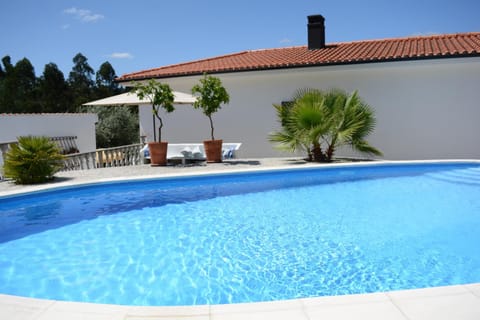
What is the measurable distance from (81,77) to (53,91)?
22.3ft

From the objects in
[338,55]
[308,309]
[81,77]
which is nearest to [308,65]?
[338,55]

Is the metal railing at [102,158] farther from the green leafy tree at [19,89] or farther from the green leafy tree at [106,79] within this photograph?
the green leafy tree at [106,79]

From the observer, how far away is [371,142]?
1521 cm

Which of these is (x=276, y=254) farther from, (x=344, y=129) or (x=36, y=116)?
(x=36, y=116)

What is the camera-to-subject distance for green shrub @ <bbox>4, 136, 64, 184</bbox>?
33.7 feet

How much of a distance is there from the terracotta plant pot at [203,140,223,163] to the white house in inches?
118

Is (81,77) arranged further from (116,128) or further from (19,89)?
(116,128)

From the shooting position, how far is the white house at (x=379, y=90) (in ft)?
46.9

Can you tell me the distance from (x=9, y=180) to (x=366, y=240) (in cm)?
955

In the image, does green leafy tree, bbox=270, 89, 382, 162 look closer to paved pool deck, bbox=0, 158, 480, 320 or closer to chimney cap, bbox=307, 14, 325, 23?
chimney cap, bbox=307, 14, 325, 23

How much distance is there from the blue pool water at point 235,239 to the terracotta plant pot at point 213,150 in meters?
2.43

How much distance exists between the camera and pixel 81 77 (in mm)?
46844

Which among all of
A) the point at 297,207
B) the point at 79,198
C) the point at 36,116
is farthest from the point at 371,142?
the point at 36,116

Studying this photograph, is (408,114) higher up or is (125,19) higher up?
(125,19)
